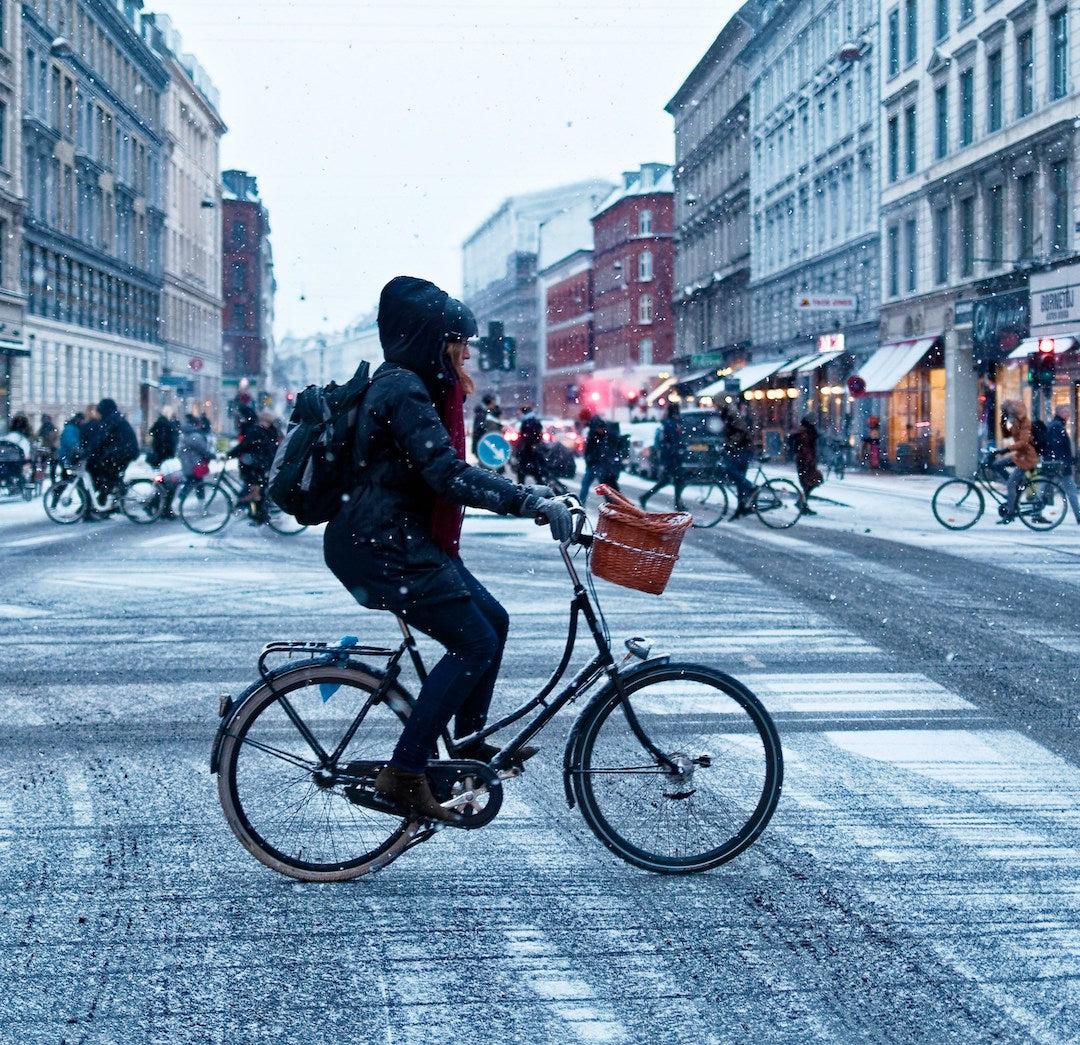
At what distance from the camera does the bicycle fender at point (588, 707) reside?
4934 mm

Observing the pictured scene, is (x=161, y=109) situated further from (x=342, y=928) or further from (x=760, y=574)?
(x=342, y=928)

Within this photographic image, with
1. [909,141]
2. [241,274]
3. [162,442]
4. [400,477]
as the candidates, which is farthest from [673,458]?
[241,274]

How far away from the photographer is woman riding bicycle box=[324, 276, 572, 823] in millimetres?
4602

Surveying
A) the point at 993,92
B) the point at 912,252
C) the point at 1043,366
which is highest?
the point at 993,92

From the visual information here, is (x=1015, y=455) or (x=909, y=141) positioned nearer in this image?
(x=1015, y=455)

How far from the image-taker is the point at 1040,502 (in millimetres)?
20828

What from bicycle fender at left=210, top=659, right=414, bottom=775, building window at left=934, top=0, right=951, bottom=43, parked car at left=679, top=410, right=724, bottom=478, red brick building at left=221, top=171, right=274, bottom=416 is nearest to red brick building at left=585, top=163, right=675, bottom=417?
red brick building at left=221, top=171, right=274, bottom=416

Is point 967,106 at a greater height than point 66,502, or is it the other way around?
point 967,106

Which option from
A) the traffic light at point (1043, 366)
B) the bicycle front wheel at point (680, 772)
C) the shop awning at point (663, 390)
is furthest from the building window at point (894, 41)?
the bicycle front wheel at point (680, 772)

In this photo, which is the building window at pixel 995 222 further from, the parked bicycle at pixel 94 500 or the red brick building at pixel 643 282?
the red brick building at pixel 643 282

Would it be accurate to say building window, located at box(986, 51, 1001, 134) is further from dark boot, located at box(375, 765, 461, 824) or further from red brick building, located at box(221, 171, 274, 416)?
red brick building, located at box(221, 171, 274, 416)

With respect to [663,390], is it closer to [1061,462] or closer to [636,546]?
[1061,462]

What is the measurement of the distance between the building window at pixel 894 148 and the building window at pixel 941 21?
153 inches

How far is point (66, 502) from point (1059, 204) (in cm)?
2086
